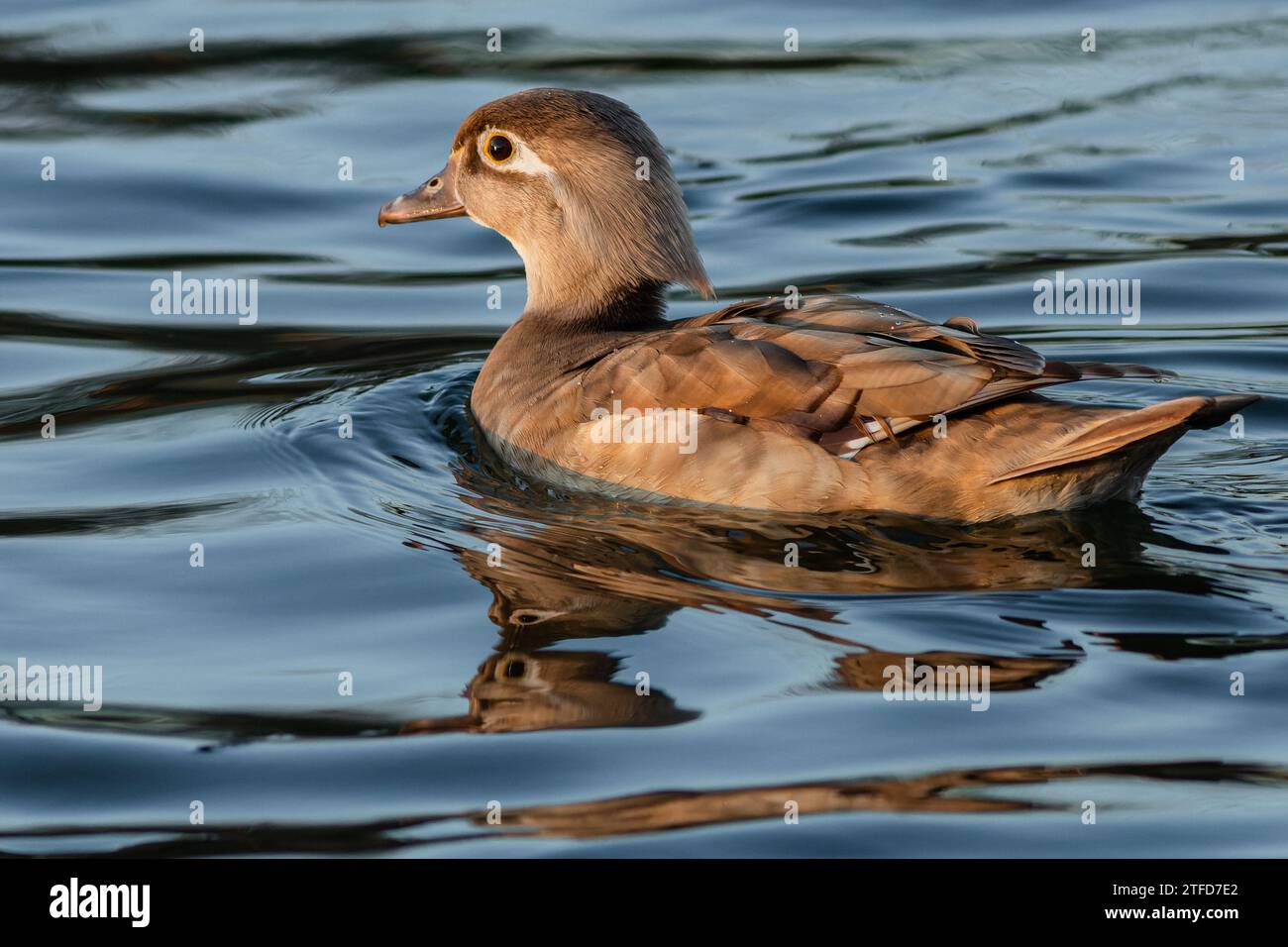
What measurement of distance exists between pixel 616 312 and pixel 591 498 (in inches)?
47.3

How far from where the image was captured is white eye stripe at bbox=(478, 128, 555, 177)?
878 cm

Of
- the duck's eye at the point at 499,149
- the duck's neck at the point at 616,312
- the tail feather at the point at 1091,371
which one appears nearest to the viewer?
the tail feather at the point at 1091,371

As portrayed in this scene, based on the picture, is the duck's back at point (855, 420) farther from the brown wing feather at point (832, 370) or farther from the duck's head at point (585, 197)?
the duck's head at point (585, 197)

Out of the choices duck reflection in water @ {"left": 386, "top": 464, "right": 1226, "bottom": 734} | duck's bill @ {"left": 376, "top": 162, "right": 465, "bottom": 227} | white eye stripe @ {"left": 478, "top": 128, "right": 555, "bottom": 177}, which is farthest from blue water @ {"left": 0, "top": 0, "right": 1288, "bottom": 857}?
white eye stripe @ {"left": 478, "top": 128, "right": 555, "bottom": 177}

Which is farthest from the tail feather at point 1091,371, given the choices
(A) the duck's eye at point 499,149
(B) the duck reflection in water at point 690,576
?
(A) the duck's eye at point 499,149

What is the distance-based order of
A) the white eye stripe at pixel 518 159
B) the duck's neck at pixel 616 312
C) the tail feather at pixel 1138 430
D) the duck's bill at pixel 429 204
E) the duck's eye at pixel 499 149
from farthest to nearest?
the duck's bill at pixel 429 204
the duck's eye at pixel 499 149
the white eye stripe at pixel 518 159
the duck's neck at pixel 616 312
the tail feather at pixel 1138 430

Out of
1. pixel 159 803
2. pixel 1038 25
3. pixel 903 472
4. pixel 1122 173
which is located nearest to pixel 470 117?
pixel 903 472

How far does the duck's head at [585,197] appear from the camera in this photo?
8.56 m

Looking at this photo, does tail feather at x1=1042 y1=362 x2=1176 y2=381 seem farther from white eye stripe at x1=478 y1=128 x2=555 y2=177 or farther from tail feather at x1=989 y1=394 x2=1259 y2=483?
white eye stripe at x1=478 y1=128 x2=555 y2=177

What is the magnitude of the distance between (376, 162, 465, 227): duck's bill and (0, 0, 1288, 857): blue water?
2.84ft

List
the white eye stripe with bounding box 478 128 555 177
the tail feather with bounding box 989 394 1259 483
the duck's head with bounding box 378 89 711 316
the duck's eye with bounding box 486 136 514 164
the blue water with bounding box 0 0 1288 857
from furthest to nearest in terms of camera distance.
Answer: the duck's eye with bounding box 486 136 514 164 → the white eye stripe with bounding box 478 128 555 177 → the duck's head with bounding box 378 89 711 316 → the tail feather with bounding box 989 394 1259 483 → the blue water with bounding box 0 0 1288 857

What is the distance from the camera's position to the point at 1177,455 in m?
8.36

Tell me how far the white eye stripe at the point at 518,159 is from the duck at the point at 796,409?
220mm

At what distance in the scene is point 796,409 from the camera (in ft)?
23.8
